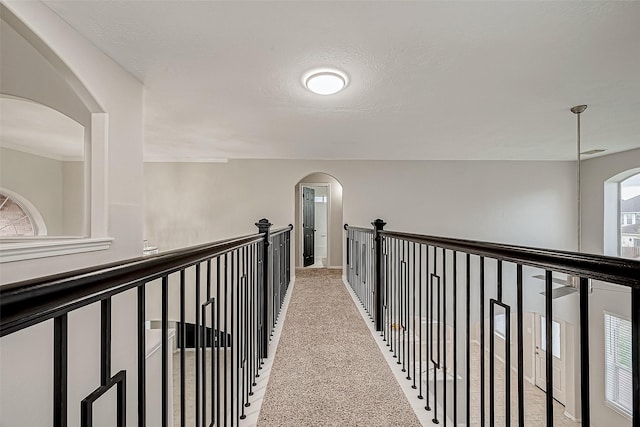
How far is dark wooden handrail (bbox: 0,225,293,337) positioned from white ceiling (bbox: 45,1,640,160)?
1592mm

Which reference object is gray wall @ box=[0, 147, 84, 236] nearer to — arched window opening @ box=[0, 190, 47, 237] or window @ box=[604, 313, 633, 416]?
arched window opening @ box=[0, 190, 47, 237]

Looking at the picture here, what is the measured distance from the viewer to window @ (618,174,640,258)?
18.1ft

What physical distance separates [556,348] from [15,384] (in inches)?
355

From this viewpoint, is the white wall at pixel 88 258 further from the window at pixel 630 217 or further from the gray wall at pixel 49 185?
the window at pixel 630 217

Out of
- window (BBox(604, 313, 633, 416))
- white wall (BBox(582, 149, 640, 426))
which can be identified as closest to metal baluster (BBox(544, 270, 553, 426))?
white wall (BBox(582, 149, 640, 426))

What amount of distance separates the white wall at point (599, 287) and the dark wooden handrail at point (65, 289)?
592 cm

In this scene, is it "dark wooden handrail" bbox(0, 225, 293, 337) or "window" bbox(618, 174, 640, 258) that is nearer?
"dark wooden handrail" bbox(0, 225, 293, 337)

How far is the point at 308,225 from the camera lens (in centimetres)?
779

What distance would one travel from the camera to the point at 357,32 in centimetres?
198

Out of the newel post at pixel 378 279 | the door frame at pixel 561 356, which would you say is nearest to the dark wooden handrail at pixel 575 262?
the newel post at pixel 378 279

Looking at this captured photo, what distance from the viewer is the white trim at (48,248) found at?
5.52 feet

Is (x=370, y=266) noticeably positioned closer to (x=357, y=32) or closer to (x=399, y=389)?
(x=399, y=389)

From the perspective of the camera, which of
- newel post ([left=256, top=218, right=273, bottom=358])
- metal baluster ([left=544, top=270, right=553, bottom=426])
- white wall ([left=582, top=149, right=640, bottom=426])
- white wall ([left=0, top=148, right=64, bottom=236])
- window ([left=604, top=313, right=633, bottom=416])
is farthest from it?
white wall ([left=0, top=148, right=64, bottom=236])

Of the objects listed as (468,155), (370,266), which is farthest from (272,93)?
(468,155)
